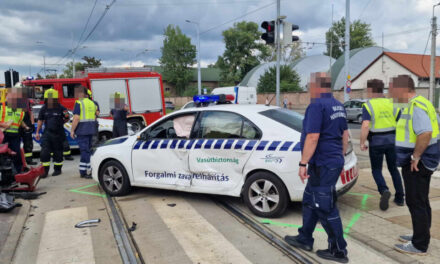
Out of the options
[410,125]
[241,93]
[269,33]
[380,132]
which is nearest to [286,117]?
[380,132]

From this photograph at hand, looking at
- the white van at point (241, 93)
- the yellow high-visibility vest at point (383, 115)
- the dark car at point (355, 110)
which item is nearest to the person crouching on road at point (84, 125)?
the yellow high-visibility vest at point (383, 115)

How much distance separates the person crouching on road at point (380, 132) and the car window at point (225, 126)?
160 centimetres

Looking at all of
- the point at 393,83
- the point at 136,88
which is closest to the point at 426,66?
the point at 136,88

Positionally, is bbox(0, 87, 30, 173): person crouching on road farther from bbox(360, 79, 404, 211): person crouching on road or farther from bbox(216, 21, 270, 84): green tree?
bbox(216, 21, 270, 84): green tree

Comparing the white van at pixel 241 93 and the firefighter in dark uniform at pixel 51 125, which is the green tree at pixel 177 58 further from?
the firefighter in dark uniform at pixel 51 125

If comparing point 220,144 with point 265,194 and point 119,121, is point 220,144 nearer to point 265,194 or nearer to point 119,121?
point 265,194

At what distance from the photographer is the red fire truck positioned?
14.2 metres

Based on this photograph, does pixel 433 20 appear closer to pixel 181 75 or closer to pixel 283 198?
pixel 283 198

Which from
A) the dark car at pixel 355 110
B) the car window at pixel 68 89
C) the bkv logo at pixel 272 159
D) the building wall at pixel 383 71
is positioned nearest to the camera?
the bkv logo at pixel 272 159

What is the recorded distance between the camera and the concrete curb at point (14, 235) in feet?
A: 12.5

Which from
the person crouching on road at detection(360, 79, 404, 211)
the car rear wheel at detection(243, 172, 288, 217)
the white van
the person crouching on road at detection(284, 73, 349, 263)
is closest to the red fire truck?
the white van

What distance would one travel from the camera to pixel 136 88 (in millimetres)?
15000

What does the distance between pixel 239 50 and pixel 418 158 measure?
73.6m

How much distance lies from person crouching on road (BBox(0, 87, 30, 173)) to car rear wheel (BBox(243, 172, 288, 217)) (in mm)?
4590
